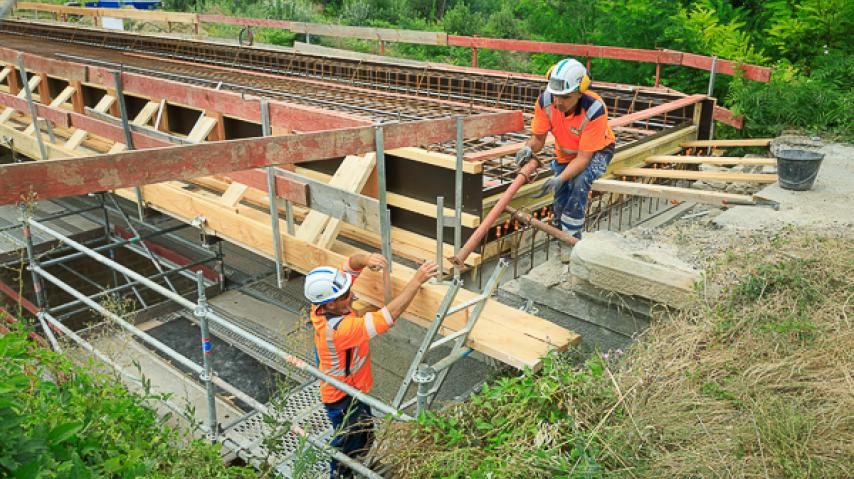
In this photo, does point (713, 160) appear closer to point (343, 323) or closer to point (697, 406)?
point (697, 406)

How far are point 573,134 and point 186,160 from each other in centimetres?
329

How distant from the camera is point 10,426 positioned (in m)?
2.29

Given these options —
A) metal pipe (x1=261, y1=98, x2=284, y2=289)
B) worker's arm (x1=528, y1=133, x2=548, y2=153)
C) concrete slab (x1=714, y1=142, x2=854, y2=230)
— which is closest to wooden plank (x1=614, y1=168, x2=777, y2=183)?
concrete slab (x1=714, y1=142, x2=854, y2=230)

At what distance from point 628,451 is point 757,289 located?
62.1 inches

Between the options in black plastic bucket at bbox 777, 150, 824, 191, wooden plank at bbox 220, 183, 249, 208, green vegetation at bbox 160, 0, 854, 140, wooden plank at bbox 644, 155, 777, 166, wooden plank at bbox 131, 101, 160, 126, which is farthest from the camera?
green vegetation at bbox 160, 0, 854, 140

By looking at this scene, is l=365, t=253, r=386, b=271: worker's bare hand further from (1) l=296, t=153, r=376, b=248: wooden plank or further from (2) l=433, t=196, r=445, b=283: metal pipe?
(1) l=296, t=153, r=376, b=248: wooden plank

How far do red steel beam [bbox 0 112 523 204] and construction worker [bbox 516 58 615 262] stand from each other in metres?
1.12

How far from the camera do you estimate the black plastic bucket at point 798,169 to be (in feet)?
19.4

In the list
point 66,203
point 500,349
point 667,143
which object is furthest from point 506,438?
point 66,203

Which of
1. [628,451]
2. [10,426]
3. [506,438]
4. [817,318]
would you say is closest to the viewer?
[10,426]

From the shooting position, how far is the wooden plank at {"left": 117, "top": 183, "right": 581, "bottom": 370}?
424cm

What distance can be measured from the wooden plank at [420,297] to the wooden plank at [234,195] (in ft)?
0.19

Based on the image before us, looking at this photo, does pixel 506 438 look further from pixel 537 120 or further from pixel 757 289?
pixel 537 120

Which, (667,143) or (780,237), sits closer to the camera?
(780,237)
